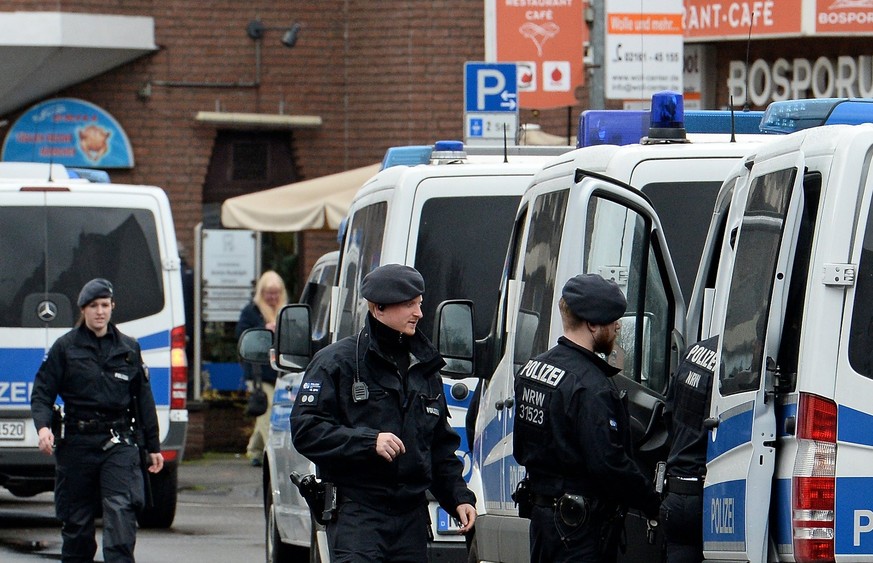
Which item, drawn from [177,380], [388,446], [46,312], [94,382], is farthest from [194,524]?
[388,446]

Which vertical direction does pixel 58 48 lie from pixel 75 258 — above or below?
above

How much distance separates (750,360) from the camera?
508cm

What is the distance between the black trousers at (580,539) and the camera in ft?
19.1

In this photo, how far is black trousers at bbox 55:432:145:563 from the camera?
370 inches

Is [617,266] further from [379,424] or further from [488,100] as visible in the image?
[488,100]

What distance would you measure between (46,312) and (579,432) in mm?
7024

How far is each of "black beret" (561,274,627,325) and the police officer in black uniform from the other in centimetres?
28

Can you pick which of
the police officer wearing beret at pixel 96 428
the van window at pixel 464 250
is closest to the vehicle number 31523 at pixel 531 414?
the van window at pixel 464 250

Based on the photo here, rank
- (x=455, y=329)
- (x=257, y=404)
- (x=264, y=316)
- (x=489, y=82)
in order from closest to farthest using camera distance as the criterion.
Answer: (x=455, y=329)
(x=489, y=82)
(x=257, y=404)
(x=264, y=316)

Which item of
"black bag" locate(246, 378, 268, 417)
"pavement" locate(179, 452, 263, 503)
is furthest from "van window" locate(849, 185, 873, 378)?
"black bag" locate(246, 378, 268, 417)

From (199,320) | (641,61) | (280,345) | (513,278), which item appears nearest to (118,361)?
(280,345)

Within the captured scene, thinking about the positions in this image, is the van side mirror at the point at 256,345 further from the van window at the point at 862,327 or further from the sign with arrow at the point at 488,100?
the van window at the point at 862,327

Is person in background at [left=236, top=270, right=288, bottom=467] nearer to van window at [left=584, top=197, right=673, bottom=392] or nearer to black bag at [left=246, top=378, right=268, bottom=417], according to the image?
black bag at [left=246, top=378, right=268, bottom=417]

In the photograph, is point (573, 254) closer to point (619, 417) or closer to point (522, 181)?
point (619, 417)
